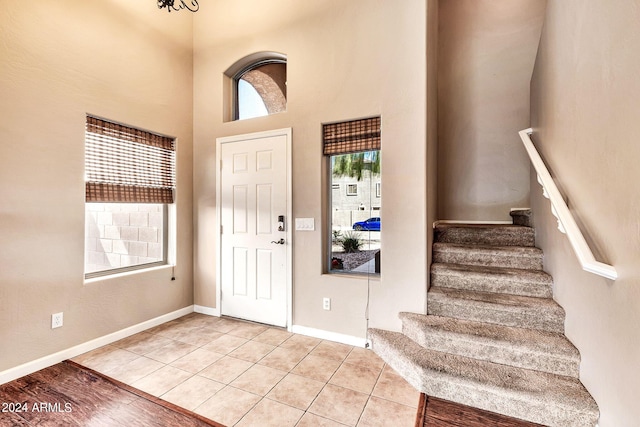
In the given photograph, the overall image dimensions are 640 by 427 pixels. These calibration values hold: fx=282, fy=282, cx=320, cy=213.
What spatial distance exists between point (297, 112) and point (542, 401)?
310 centimetres

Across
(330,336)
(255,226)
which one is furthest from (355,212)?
(330,336)

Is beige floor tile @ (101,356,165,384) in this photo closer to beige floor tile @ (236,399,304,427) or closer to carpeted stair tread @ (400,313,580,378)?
beige floor tile @ (236,399,304,427)

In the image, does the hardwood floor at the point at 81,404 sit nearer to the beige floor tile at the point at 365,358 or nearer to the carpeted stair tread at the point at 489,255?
the beige floor tile at the point at 365,358

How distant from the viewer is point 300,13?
10.1 ft

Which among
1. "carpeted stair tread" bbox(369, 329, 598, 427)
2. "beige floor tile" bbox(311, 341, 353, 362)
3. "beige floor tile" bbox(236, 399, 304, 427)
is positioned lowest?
"beige floor tile" bbox(236, 399, 304, 427)

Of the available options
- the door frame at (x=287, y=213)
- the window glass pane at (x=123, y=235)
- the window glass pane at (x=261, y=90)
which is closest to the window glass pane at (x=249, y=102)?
the window glass pane at (x=261, y=90)

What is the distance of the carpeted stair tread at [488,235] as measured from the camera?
2.99 meters

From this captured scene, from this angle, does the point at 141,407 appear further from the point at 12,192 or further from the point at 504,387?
the point at 504,387

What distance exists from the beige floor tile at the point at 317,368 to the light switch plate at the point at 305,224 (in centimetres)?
124

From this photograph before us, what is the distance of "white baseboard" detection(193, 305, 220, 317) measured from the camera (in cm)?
359

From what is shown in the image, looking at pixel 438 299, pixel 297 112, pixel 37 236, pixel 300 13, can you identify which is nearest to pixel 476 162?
pixel 438 299

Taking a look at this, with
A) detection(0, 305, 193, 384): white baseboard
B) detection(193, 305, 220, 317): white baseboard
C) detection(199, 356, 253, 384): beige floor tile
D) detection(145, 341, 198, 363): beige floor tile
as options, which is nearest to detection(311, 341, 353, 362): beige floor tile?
detection(199, 356, 253, 384): beige floor tile

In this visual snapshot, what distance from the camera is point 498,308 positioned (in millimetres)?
2322

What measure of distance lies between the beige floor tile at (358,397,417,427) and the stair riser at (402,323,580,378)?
567 millimetres
